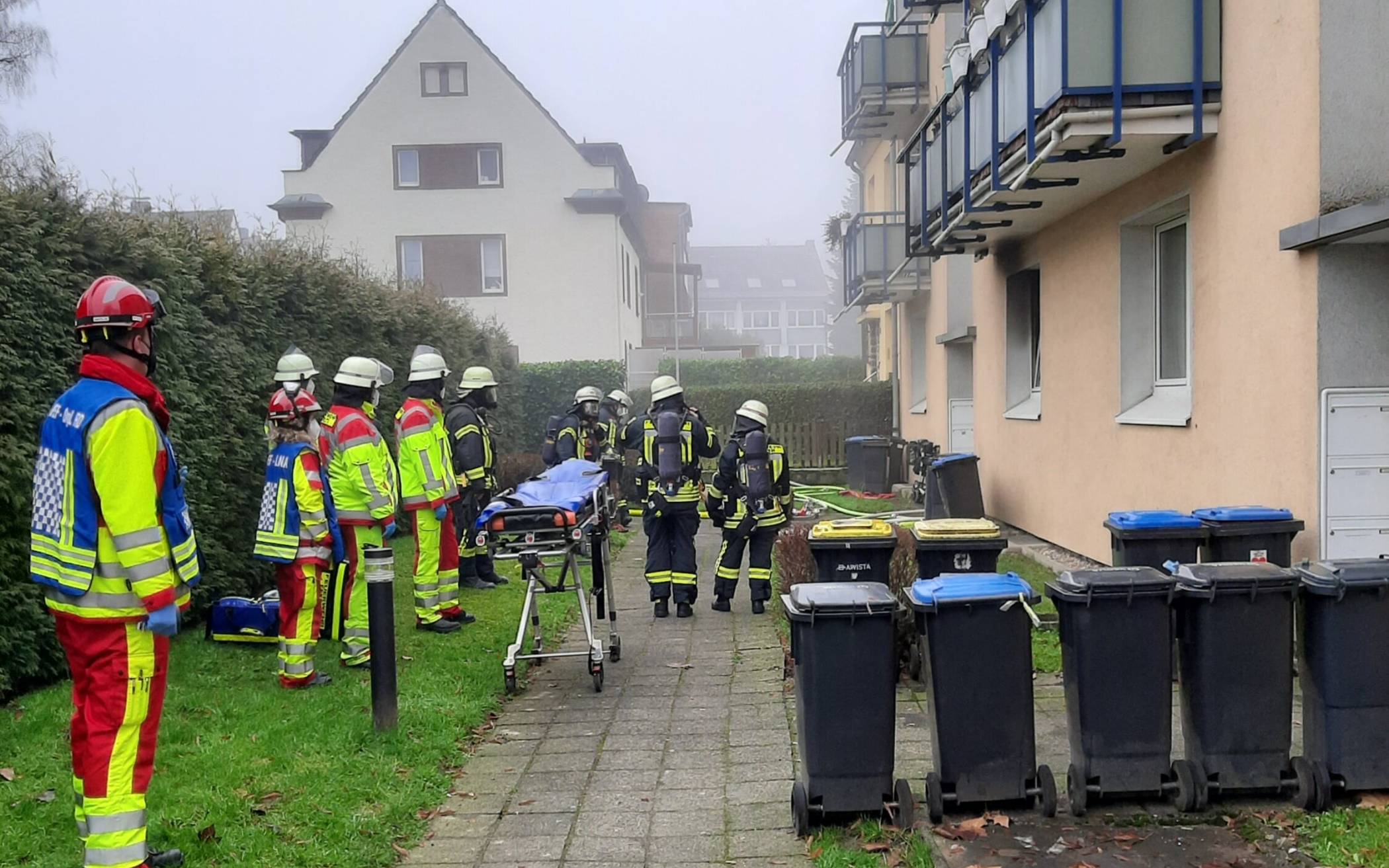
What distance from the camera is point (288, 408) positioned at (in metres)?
6.90

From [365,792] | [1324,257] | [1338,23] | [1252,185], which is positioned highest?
[1338,23]

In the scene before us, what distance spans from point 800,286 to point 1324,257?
109 meters

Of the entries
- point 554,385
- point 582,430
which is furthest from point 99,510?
point 554,385

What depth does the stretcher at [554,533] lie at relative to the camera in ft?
21.2

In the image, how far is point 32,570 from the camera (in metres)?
4.09

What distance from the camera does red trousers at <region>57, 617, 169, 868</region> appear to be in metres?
4.06

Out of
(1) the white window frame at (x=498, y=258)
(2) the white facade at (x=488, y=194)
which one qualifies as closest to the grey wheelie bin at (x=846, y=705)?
(2) the white facade at (x=488, y=194)

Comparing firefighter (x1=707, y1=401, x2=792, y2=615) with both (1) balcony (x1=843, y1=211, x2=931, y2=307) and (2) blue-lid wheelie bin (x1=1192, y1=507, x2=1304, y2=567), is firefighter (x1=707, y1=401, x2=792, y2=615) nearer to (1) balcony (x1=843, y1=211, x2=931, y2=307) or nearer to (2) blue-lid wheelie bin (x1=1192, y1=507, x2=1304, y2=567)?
(2) blue-lid wheelie bin (x1=1192, y1=507, x2=1304, y2=567)

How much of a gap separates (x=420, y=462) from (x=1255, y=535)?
5.63 m

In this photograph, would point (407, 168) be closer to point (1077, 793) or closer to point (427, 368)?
point (427, 368)

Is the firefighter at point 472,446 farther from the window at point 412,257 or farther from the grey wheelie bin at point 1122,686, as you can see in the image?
the window at point 412,257

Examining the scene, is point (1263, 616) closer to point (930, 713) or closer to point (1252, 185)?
point (930, 713)

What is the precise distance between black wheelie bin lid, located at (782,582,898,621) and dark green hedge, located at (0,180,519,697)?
4422mm

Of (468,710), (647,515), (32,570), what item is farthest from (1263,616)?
(647,515)
